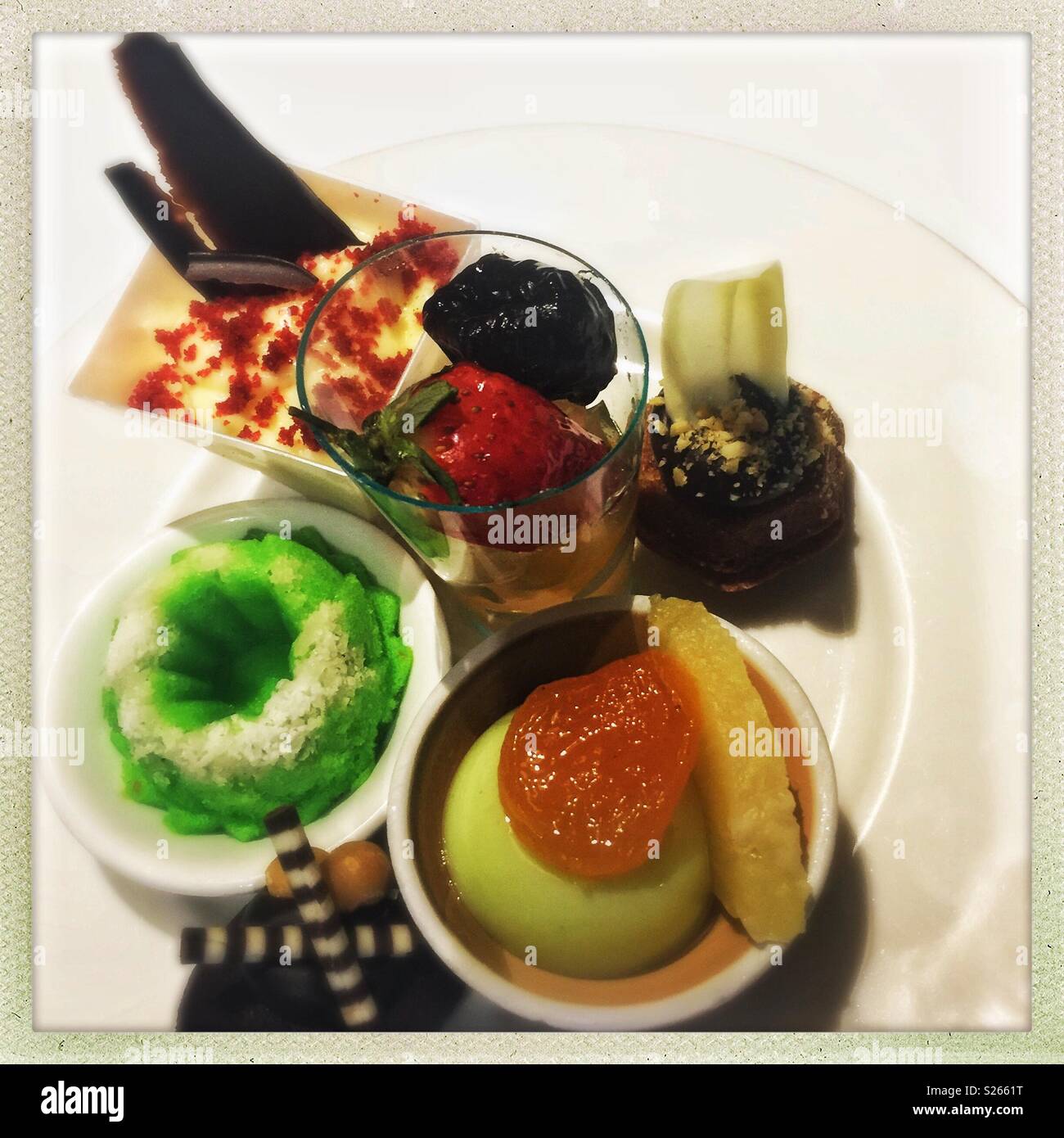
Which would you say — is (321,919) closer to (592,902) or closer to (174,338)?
(592,902)

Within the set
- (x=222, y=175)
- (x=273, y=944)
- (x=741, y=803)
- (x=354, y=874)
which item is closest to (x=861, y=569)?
(x=741, y=803)

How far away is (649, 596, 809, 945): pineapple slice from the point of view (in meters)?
0.75

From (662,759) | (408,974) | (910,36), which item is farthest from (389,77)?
(408,974)

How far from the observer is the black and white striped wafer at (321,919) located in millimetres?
908

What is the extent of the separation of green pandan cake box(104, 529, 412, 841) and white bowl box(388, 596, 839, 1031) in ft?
0.45

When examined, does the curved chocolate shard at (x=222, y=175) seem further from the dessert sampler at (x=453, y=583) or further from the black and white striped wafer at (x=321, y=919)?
the black and white striped wafer at (x=321, y=919)

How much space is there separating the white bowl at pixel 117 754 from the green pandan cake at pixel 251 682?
0.6 inches

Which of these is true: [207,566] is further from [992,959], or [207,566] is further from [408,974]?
[992,959]

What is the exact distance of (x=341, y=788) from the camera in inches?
38.1

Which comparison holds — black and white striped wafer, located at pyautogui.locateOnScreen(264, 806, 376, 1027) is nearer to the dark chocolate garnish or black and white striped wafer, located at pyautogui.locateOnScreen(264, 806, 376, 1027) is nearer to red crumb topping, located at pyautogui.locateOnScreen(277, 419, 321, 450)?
the dark chocolate garnish

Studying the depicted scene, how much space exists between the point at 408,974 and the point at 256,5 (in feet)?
3.56

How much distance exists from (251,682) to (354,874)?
0.24 m

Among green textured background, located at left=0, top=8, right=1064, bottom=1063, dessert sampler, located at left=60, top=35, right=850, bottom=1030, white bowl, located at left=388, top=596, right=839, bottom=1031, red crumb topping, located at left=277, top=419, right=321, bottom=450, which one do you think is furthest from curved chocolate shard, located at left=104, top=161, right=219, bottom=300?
white bowl, located at left=388, top=596, right=839, bottom=1031

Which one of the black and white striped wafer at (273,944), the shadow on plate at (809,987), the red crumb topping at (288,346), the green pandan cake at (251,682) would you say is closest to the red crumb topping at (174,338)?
the red crumb topping at (288,346)
